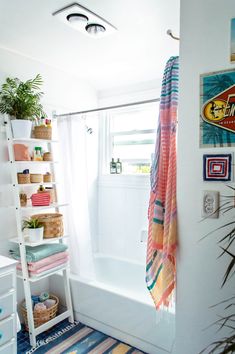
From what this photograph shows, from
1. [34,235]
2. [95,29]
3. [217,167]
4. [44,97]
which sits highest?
[95,29]

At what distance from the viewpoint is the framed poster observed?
1.20 metres

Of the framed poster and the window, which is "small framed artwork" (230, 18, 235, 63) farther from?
the window

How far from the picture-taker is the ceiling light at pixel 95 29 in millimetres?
1807

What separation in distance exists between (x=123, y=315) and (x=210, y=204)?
129cm

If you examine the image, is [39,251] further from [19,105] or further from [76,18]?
[76,18]

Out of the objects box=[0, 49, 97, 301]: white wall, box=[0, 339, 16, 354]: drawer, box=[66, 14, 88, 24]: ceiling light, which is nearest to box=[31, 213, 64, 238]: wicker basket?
box=[0, 49, 97, 301]: white wall

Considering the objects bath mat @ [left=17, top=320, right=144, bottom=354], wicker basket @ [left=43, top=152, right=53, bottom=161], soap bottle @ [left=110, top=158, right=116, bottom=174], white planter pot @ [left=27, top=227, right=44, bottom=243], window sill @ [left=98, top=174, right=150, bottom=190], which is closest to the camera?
bath mat @ [left=17, top=320, right=144, bottom=354]

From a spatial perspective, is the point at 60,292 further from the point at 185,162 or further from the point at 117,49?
the point at 117,49

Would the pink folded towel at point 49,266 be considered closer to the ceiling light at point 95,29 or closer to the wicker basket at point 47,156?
the wicker basket at point 47,156

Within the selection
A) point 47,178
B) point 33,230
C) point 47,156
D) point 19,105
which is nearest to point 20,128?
point 19,105

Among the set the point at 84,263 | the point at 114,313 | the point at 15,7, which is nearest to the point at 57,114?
the point at 15,7

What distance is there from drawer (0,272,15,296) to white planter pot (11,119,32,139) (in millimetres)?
1008

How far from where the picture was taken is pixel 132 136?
3117 mm

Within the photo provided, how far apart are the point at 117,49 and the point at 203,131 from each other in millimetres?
1290
